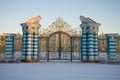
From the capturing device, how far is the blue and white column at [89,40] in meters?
15.9

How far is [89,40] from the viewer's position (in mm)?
16078

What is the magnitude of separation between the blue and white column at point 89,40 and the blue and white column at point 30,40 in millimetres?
3884

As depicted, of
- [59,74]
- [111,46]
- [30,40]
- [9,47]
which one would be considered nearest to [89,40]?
[111,46]

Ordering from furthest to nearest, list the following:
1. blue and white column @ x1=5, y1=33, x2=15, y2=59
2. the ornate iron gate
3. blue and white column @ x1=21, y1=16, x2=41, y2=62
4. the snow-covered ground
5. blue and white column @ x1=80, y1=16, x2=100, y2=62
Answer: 1. the ornate iron gate
2. blue and white column @ x1=5, y1=33, x2=15, y2=59
3. blue and white column @ x1=21, y1=16, x2=41, y2=62
4. blue and white column @ x1=80, y1=16, x2=100, y2=62
5. the snow-covered ground

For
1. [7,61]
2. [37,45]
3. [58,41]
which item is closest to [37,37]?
[37,45]

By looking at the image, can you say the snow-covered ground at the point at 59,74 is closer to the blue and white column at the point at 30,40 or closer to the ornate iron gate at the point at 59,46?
the blue and white column at the point at 30,40

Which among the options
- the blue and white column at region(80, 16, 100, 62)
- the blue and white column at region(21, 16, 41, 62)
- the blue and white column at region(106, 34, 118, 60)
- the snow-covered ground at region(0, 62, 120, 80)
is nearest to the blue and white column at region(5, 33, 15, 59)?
the blue and white column at region(21, 16, 41, 62)

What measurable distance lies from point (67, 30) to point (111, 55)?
13.8 ft

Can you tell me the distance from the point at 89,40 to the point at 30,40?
4945 mm

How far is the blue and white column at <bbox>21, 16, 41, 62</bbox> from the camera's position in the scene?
1616 centimetres

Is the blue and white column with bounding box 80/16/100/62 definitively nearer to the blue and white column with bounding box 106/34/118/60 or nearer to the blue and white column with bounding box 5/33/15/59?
the blue and white column with bounding box 106/34/118/60

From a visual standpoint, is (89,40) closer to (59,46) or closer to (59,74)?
(59,46)

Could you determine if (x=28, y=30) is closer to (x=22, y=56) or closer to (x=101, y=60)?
(x=22, y=56)

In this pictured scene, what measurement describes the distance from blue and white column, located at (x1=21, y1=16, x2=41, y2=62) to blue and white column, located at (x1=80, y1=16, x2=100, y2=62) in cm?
388
